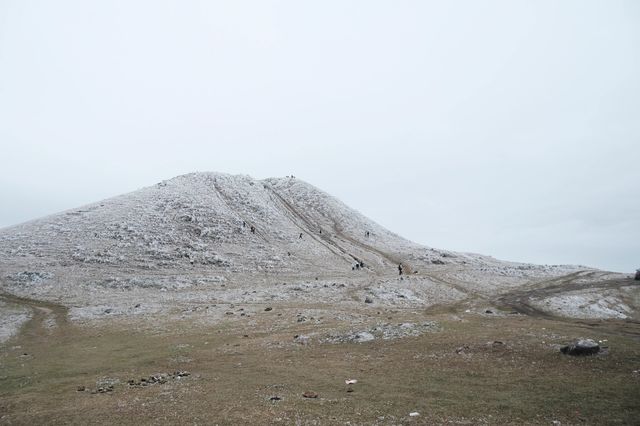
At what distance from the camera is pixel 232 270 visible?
92062 mm

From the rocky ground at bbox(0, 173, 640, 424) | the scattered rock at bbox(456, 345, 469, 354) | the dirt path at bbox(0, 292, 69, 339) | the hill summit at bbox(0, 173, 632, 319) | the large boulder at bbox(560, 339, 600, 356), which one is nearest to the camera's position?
the rocky ground at bbox(0, 173, 640, 424)

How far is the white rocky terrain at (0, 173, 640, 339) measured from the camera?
6531cm

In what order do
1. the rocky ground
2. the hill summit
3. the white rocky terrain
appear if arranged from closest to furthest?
the rocky ground, the white rocky terrain, the hill summit

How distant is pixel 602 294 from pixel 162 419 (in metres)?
73.7

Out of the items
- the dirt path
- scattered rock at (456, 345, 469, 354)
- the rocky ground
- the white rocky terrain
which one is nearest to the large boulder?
the rocky ground

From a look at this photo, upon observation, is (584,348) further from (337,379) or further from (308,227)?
(308,227)

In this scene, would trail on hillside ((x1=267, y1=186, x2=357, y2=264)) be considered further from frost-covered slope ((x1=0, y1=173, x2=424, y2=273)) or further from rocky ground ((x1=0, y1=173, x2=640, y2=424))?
rocky ground ((x1=0, y1=173, x2=640, y2=424))

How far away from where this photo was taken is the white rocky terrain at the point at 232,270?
65312 mm

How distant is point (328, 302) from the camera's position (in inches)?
2653

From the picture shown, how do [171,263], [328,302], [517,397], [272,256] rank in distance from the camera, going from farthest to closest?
[272,256], [171,263], [328,302], [517,397]

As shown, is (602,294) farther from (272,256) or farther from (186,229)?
(186,229)

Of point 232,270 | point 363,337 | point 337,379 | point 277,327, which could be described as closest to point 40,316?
point 277,327

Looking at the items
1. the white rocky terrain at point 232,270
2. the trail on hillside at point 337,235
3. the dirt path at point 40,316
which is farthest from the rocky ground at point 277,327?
the trail on hillside at point 337,235

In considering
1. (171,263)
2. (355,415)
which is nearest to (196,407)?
(355,415)
